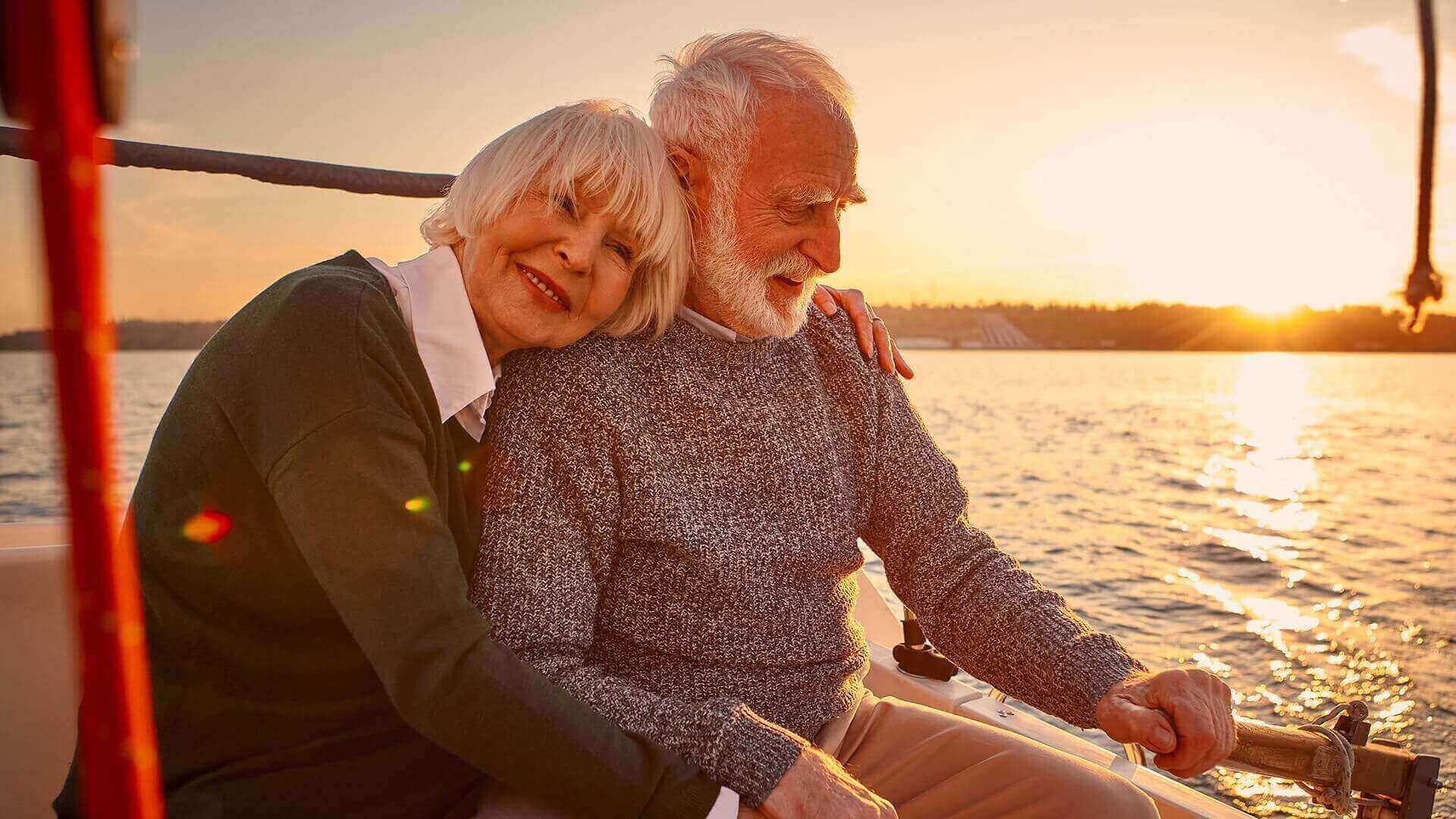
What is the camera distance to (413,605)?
1.00m

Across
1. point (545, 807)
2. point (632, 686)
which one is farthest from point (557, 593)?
point (545, 807)

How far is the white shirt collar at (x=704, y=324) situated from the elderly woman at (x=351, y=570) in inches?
15.5

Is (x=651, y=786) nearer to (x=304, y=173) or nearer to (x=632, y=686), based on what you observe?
(x=632, y=686)

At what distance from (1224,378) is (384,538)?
6689 centimetres

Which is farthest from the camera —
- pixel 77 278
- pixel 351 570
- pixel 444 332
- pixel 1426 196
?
pixel 444 332

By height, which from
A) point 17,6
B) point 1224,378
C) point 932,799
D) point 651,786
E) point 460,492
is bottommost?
point 1224,378

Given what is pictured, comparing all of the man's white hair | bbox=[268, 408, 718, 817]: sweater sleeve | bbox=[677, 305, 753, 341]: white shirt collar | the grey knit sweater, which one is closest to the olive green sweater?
bbox=[268, 408, 718, 817]: sweater sleeve

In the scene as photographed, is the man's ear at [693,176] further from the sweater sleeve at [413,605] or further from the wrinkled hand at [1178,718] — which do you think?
the wrinkled hand at [1178,718]

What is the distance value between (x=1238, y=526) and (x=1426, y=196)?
46.3 feet

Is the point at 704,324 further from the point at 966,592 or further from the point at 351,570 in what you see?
the point at 351,570

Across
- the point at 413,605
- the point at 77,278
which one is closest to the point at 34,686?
the point at 413,605

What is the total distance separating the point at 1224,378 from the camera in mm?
60125

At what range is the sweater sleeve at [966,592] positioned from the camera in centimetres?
160

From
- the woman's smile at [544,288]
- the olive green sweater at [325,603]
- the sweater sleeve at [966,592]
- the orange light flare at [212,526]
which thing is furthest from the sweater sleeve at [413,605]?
the sweater sleeve at [966,592]
